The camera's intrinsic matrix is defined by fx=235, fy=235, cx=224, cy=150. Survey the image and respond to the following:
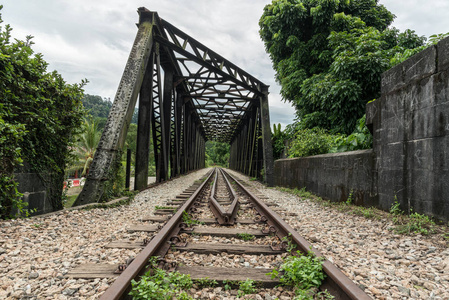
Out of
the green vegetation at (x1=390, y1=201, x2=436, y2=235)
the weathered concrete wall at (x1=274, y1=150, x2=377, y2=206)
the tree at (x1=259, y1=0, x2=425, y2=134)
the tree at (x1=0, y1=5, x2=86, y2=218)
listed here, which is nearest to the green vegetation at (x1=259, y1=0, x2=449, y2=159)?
the tree at (x1=259, y1=0, x2=425, y2=134)

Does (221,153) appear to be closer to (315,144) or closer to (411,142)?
(315,144)

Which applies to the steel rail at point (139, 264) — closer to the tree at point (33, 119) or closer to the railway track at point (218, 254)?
the railway track at point (218, 254)

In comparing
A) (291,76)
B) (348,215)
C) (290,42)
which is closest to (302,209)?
(348,215)

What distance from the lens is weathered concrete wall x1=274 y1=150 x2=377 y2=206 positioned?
13.6 feet

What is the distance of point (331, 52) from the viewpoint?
11.1 metres

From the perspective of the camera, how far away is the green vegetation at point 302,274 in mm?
1695

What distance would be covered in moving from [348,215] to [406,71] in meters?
2.42

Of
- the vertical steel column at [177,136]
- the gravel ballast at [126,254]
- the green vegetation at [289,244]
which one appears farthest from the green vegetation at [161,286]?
the vertical steel column at [177,136]

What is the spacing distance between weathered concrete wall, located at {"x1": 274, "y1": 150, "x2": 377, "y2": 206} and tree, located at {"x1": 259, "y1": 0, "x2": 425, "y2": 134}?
2.72 metres

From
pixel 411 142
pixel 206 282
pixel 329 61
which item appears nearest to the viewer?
Result: pixel 206 282

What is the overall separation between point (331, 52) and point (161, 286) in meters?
12.3

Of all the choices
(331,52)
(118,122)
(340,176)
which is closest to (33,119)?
(118,122)

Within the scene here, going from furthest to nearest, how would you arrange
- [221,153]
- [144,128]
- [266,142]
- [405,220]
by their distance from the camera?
[221,153] < [266,142] < [144,128] < [405,220]

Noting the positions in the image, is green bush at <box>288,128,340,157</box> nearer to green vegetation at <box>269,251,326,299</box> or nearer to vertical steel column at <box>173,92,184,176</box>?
green vegetation at <box>269,251,326,299</box>
